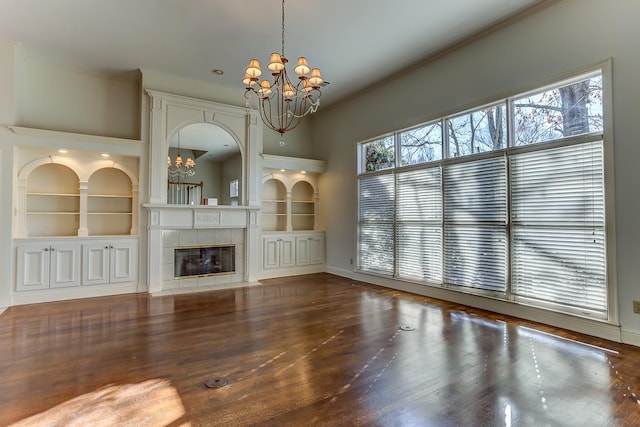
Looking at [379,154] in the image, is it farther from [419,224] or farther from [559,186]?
[559,186]

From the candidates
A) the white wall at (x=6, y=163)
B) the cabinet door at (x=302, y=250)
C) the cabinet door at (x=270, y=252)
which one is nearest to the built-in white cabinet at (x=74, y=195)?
the white wall at (x=6, y=163)

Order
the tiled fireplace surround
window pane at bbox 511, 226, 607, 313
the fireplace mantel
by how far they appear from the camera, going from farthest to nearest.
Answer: the tiled fireplace surround < the fireplace mantel < window pane at bbox 511, 226, 607, 313

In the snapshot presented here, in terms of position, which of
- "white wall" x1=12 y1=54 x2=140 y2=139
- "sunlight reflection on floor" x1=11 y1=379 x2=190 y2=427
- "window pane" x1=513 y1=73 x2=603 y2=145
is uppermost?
"white wall" x1=12 y1=54 x2=140 y2=139

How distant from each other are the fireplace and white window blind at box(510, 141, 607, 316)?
469cm

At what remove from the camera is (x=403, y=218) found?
18.3ft

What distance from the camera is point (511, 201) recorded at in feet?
13.3

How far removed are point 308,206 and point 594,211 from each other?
5383 millimetres

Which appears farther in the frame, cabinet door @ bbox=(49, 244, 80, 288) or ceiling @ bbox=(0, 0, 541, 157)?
cabinet door @ bbox=(49, 244, 80, 288)

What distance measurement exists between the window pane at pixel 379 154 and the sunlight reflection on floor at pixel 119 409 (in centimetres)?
479

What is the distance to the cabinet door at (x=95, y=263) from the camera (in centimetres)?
504

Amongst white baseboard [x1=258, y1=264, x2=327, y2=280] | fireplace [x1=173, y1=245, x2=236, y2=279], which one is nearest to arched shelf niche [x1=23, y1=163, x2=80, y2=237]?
fireplace [x1=173, y1=245, x2=236, y2=279]

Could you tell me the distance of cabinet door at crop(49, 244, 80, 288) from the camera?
15.8 feet

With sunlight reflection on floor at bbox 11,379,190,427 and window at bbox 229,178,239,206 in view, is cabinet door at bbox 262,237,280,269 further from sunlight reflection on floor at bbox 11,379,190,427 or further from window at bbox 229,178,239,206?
sunlight reflection on floor at bbox 11,379,190,427

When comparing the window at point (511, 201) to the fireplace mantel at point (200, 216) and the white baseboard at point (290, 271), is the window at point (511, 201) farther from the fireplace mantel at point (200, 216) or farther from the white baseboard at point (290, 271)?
the fireplace mantel at point (200, 216)
